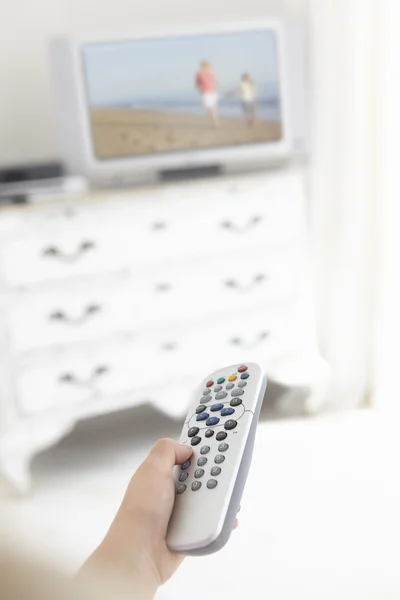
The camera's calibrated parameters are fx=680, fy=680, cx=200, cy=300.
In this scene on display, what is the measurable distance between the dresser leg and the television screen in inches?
26.0

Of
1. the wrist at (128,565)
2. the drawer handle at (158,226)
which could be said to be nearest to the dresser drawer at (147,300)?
the drawer handle at (158,226)

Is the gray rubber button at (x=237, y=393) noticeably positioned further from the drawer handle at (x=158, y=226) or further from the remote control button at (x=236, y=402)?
the drawer handle at (x=158, y=226)

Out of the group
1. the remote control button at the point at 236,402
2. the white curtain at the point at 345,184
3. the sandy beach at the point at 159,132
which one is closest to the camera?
the remote control button at the point at 236,402

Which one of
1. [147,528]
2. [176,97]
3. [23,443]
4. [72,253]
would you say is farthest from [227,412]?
[176,97]

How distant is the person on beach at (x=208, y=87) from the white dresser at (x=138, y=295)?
20cm

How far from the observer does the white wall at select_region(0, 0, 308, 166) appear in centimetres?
186

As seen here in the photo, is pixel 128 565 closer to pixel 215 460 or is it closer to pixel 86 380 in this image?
pixel 215 460

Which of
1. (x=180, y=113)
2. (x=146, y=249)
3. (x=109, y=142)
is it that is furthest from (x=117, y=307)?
(x=180, y=113)

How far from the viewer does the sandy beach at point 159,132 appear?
5.41 feet

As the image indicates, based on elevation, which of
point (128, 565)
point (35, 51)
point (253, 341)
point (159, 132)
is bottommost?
point (253, 341)

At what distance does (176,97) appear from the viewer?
1681 millimetres

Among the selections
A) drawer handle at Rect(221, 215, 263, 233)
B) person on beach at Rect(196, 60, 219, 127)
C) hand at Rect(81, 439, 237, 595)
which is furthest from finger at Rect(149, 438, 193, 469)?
person on beach at Rect(196, 60, 219, 127)

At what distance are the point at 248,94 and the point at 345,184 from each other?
0.37 metres

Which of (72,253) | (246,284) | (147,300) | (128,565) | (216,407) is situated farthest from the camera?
(246,284)
